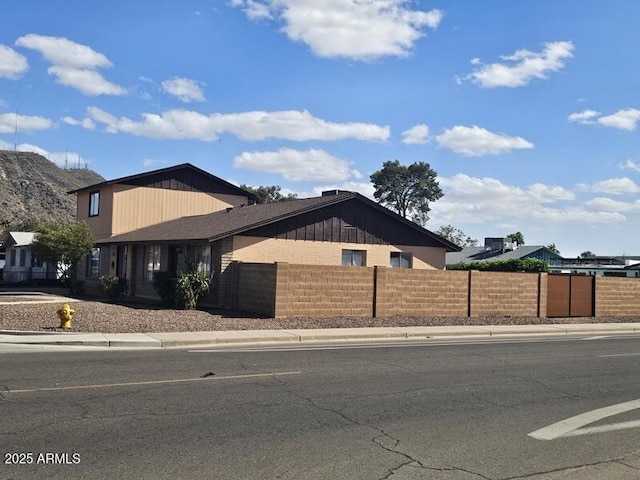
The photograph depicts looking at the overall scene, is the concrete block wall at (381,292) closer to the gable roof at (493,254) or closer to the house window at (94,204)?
the house window at (94,204)

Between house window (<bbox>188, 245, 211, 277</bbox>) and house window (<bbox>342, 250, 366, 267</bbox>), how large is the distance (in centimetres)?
585

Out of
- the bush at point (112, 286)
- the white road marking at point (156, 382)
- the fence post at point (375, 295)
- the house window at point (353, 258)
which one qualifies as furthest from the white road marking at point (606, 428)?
the bush at point (112, 286)

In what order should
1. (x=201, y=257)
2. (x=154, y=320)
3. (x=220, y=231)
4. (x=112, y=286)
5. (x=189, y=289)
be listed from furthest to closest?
(x=201, y=257) < (x=112, y=286) < (x=220, y=231) < (x=189, y=289) < (x=154, y=320)

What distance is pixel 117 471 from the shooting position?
5.64 metres

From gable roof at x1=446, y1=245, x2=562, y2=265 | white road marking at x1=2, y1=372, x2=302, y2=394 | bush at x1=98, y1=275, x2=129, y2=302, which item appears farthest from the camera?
gable roof at x1=446, y1=245, x2=562, y2=265

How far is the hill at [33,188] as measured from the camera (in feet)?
293

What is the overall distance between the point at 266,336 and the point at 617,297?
19.8 metres

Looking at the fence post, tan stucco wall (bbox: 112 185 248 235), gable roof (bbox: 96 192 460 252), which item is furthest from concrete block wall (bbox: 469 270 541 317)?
tan stucco wall (bbox: 112 185 248 235)

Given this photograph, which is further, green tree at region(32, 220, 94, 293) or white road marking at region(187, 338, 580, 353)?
green tree at region(32, 220, 94, 293)

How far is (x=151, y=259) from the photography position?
2908cm

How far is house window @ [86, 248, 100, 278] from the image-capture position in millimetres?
34188

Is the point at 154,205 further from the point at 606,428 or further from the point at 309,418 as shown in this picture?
the point at 606,428

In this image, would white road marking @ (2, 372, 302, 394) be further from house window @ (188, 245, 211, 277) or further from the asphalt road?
house window @ (188, 245, 211, 277)

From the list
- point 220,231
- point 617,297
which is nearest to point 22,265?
point 220,231
